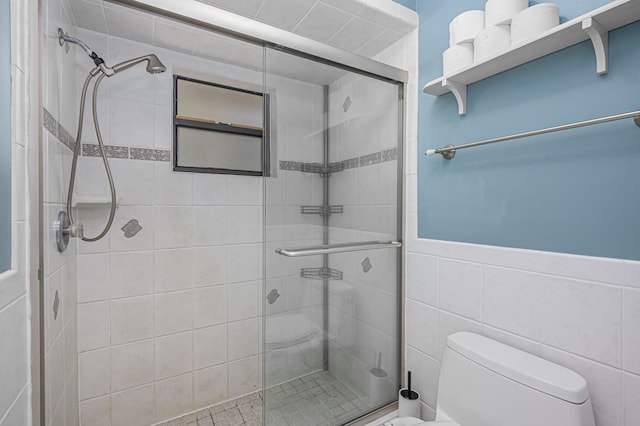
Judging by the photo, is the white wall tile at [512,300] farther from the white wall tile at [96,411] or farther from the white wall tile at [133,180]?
the white wall tile at [96,411]

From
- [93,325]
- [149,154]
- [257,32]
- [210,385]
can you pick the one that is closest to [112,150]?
[149,154]

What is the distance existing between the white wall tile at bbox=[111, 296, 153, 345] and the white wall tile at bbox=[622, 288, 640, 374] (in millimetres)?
2058

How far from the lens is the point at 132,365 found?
1.64m

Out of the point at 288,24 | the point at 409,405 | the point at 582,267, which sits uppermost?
the point at 288,24

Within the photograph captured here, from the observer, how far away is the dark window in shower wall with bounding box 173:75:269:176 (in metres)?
1.81

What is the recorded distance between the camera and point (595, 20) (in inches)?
32.3

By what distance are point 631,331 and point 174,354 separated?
6.78ft

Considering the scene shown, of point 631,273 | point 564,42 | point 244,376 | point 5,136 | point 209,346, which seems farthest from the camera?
point 244,376

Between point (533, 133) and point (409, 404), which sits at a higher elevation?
point (533, 133)

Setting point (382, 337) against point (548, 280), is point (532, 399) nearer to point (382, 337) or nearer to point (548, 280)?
point (548, 280)

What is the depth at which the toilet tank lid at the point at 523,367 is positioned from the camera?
846 millimetres

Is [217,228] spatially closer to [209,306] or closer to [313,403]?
[209,306]

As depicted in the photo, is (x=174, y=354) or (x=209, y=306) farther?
(x=209, y=306)

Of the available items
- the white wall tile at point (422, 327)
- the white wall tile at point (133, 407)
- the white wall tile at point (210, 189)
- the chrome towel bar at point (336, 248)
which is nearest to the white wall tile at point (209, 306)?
the white wall tile at point (133, 407)
